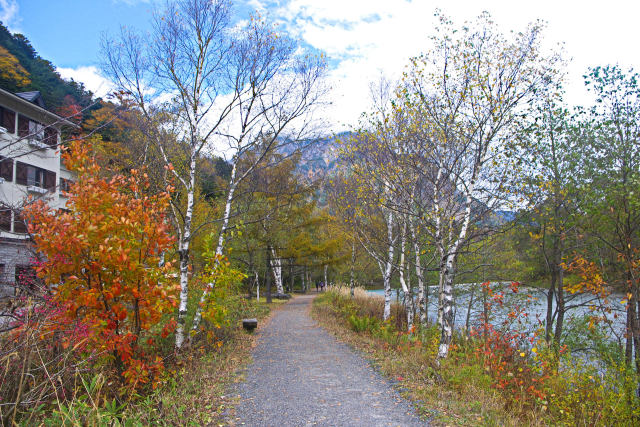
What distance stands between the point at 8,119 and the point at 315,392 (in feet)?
66.5

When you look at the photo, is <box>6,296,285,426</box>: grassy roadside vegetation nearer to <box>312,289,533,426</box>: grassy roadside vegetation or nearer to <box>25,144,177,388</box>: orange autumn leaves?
<box>25,144,177,388</box>: orange autumn leaves

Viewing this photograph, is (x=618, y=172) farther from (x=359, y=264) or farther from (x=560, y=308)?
(x=359, y=264)

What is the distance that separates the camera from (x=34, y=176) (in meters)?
20.1

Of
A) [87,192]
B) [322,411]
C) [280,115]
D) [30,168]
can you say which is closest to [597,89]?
[280,115]

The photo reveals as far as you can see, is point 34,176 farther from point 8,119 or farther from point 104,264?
point 104,264

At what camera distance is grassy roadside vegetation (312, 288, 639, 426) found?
17.7 feet

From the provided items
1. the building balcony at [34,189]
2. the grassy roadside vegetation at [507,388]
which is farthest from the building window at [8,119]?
the grassy roadside vegetation at [507,388]

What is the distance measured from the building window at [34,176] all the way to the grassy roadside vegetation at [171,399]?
50.2ft

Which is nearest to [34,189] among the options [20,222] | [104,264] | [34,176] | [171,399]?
[34,176]

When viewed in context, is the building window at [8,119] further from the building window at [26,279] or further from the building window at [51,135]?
the building window at [26,279]

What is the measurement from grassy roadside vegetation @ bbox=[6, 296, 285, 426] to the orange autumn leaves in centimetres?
37

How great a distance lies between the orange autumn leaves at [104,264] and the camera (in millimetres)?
4793

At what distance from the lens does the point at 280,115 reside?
8977 mm

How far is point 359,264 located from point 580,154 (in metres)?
15.6
